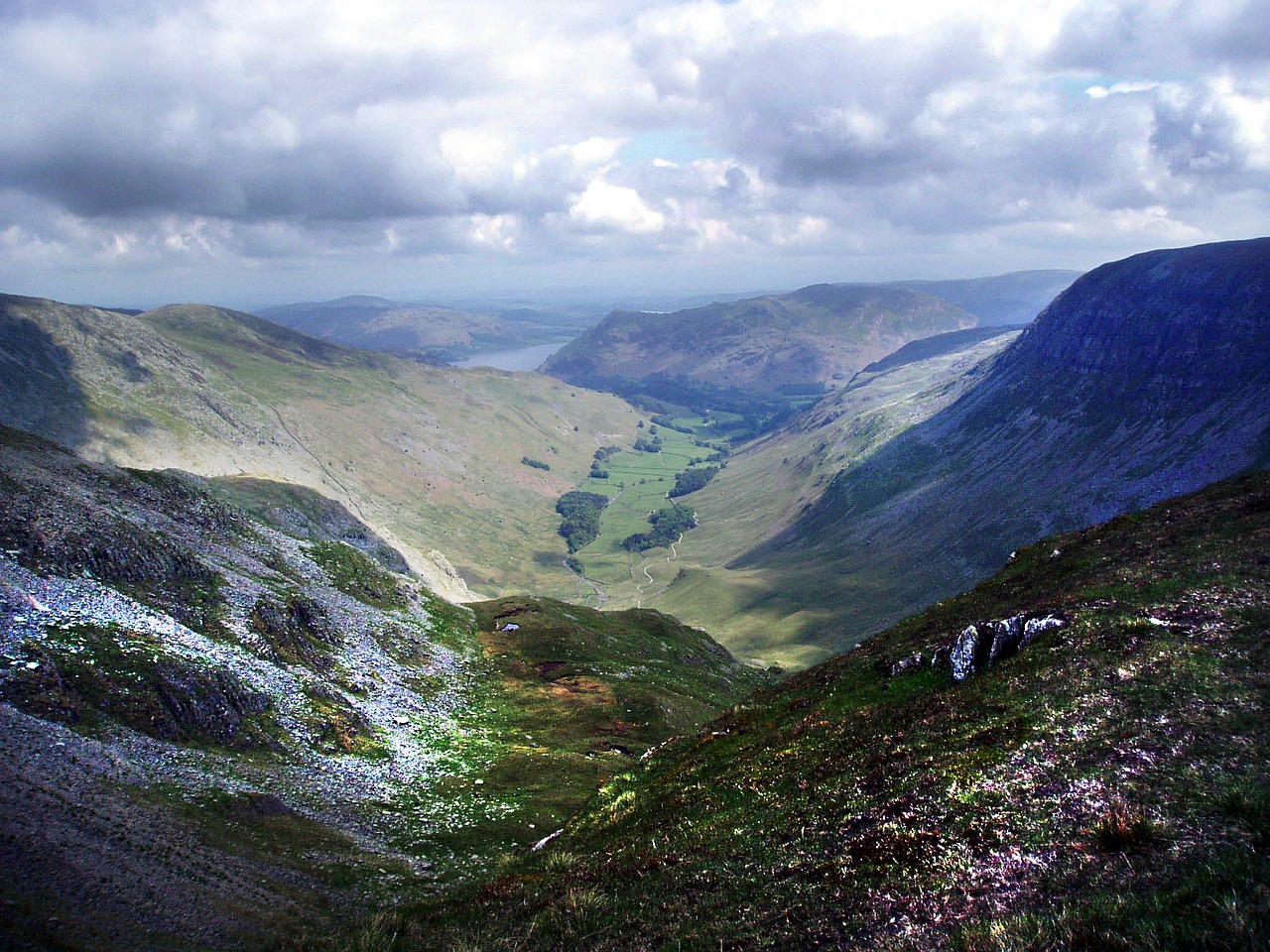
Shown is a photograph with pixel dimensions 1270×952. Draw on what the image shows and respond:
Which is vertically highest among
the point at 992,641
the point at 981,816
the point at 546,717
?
the point at 981,816

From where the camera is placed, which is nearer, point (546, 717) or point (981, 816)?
point (981, 816)

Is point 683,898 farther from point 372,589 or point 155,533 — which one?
point 372,589

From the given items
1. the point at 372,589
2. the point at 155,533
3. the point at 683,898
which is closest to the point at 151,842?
the point at 683,898

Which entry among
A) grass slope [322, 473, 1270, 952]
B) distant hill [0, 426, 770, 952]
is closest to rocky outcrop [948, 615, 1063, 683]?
→ grass slope [322, 473, 1270, 952]

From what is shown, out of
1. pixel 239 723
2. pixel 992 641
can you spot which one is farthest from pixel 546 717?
pixel 992 641

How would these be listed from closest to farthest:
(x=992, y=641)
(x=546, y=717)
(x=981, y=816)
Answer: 1. (x=981, y=816)
2. (x=992, y=641)
3. (x=546, y=717)

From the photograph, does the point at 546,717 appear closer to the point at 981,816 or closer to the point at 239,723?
the point at 239,723

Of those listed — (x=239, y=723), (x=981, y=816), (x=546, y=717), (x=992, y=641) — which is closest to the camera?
(x=981, y=816)

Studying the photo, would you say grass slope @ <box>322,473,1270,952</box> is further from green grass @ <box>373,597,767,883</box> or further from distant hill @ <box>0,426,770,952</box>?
green grass @ <box>373,597,767,883</box>
